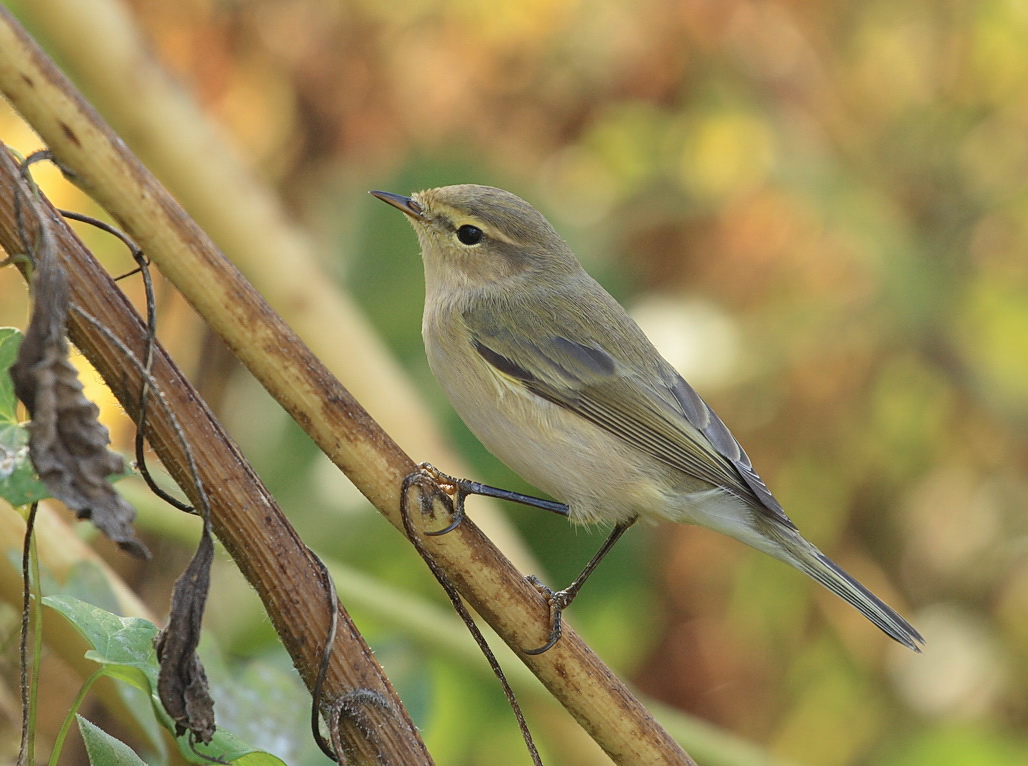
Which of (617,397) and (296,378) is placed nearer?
(296,378)

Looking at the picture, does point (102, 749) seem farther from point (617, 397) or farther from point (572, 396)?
point (617, 397)

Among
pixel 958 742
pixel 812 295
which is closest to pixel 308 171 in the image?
pixel 812 295

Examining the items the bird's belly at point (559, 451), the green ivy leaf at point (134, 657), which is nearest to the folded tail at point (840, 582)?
the bird's belly at point (559, 451)

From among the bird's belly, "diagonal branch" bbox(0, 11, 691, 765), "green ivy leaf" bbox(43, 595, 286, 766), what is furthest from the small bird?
"green ivy leaf" bbox(43, 595, 286, 766)

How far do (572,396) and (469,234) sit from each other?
588mm

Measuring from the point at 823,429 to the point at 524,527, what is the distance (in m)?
1.31

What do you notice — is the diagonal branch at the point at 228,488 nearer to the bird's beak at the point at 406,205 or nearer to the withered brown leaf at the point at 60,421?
the withered brown leaf at the point at 60,421

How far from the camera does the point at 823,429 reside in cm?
423

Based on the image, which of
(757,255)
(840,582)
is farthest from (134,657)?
(757,255)

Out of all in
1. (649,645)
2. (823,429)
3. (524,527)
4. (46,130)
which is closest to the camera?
(46,130)

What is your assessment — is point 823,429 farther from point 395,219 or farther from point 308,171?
point 308,171

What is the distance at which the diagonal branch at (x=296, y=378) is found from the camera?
3.86 ft

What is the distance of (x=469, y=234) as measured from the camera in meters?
2.88

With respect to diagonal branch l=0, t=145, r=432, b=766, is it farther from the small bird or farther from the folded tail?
the folded tail
